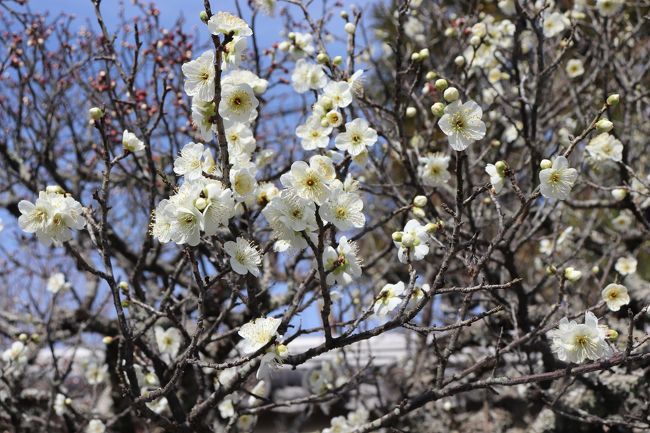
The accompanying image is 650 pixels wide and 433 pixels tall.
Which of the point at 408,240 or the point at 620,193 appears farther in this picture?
the point at 620,193

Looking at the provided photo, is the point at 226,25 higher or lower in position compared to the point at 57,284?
lower

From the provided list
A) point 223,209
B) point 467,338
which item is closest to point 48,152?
point 223,209

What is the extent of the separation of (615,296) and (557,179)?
26.8 inches

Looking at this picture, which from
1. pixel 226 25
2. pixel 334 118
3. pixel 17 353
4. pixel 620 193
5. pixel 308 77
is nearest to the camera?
pixel 226 25

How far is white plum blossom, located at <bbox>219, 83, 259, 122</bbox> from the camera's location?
192 cm

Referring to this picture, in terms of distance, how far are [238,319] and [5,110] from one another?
2304 mm

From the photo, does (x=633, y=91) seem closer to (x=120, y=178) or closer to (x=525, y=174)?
(x=525, y=174)

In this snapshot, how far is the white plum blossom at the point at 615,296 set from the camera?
2.37 m

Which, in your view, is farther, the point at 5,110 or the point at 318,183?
the point at 5,110

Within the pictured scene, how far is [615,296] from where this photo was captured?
2.39m

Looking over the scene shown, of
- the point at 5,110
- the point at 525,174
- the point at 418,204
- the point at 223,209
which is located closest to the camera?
the point at 223,209

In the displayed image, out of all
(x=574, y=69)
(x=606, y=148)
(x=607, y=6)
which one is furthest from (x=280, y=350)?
(x=607, y=6)

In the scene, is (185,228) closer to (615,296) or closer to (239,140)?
(239,140)

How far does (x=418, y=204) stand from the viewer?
2.23m
